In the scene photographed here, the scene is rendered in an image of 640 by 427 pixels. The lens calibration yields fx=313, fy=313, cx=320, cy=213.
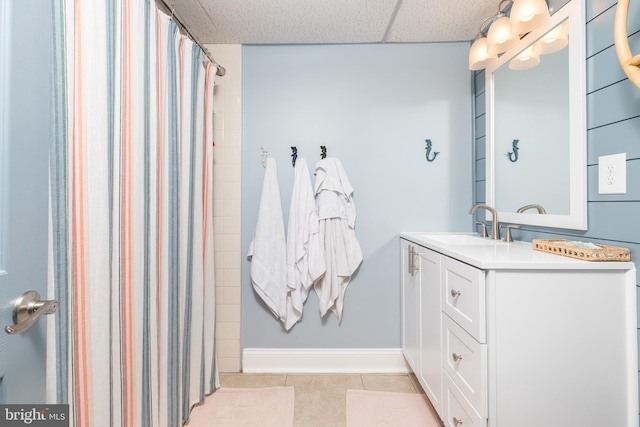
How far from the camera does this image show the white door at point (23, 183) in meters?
0.57

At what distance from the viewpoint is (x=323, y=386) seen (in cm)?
187

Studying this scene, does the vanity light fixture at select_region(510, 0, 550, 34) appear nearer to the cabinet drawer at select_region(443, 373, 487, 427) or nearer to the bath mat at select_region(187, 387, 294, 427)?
the cabinet drawer at select_region(443, 373, 487, 427)

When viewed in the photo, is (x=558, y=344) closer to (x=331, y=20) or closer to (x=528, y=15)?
(x=528, y=15)

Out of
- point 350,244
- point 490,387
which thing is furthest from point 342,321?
point 490,387

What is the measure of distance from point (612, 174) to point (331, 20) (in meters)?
1.53

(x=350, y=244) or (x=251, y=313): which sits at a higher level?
(x=350, y=244)

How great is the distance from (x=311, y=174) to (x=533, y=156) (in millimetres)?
1208

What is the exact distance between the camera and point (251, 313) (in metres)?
2.05

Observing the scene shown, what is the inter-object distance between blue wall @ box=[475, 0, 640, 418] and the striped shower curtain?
168cm

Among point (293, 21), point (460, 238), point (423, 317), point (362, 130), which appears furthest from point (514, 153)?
point (293, 21)

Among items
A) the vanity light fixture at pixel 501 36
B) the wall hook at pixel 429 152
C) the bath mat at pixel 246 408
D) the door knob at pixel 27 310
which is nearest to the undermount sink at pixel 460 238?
the wall hook at pixel 429 152

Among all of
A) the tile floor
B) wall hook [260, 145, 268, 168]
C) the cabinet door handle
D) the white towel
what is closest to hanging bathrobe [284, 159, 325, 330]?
the white towel

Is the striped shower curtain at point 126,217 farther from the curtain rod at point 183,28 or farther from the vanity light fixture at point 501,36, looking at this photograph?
the vanity light fixture at point 501,36

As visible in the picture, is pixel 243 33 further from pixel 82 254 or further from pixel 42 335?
pixel 42 335
